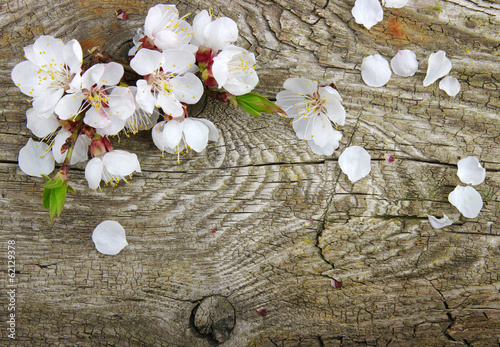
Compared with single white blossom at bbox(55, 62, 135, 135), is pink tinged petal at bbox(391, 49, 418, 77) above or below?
above

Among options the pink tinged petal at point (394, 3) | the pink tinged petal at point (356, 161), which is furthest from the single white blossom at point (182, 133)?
the pink tinged petal at point (394, 3)

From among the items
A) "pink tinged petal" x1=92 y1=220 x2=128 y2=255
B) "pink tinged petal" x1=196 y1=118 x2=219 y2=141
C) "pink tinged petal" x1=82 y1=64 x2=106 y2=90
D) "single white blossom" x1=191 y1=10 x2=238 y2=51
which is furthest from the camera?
"pink tinged petal" x1=92 y1=220 x2=128 y2=255

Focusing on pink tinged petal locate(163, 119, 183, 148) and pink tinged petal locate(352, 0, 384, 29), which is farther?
pink tinged petal locate(352, 0, 384, 29)

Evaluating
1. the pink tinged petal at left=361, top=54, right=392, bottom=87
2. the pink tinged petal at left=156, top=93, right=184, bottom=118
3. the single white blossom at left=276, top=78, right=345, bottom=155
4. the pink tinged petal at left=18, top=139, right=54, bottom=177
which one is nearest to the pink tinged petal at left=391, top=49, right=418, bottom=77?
the pink tinged petal at left=361, top=54, right=392, bottom=87

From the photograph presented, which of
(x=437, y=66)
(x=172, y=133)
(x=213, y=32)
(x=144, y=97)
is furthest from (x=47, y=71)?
(x=437, y=66)

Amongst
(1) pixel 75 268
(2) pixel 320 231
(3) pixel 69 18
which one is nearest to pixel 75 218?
(1) pixel 75 268

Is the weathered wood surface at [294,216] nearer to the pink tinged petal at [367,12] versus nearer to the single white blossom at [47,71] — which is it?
the pink tinged petal at [367,12]

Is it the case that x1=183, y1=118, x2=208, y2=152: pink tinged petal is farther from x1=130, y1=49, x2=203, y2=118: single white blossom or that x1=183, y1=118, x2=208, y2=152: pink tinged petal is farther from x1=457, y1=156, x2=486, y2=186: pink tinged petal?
x1=457, y1=156, x2=486, y2=186: pink tinged petal

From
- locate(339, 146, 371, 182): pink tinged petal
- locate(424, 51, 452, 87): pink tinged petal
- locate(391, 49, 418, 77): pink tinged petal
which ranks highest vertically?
locate(424, 51, 452, 87): pink tinged petal

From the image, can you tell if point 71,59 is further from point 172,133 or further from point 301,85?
point 301,85
